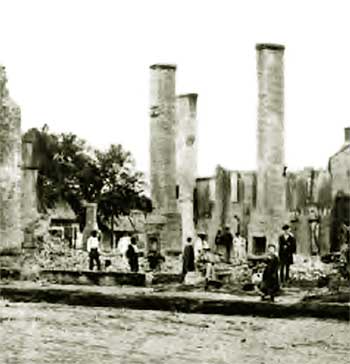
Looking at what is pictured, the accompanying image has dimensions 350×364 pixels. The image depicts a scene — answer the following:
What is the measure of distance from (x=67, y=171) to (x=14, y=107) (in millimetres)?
36067

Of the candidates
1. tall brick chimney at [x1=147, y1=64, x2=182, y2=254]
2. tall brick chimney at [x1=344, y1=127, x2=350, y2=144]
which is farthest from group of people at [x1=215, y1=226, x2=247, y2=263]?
tall brick chimney at [x1=344, y1=127, x2=350, y2=144]

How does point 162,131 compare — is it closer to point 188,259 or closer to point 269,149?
point 269,149

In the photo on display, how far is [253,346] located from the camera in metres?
11.9

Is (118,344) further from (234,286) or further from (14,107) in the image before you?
(14,107)

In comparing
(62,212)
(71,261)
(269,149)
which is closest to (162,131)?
(269,149)

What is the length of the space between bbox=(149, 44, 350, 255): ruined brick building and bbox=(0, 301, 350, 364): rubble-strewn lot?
1064 centimetres

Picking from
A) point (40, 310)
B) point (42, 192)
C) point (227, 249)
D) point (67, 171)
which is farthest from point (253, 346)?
point (67, 171)

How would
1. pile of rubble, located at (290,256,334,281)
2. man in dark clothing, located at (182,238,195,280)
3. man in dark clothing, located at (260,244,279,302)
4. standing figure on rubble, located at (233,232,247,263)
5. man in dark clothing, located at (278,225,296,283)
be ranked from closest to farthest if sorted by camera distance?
man in dark clothing, located at (260,244,279,302) → man in dark clothing, located at (278,225,296,283) → man in dark clothing, located at (182,238,195,280) → pile of rubble, located at (290,256,334,281) → standing figure on rubble, located at (233,232,247,263)

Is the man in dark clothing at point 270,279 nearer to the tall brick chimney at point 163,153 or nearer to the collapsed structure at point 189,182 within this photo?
the collapsed structure at point 189,182

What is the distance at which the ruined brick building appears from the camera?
84.2 ft

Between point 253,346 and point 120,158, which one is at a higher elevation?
point 120,158

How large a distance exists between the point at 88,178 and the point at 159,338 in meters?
47.8

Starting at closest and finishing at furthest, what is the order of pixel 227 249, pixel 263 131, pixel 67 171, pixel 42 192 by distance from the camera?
1. pixel 263 131
2. pixel 227 249
3. pixel 42 192
4. pixel 67 171

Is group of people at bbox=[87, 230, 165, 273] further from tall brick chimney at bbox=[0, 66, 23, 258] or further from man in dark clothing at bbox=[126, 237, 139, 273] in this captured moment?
tall brick chimney at bbox=[0, 66, 23, 258]
